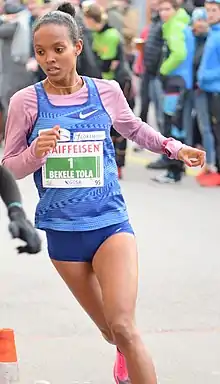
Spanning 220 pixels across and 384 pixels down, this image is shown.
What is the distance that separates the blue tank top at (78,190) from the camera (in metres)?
4.27

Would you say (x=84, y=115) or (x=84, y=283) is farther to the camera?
(x=84, y=283)

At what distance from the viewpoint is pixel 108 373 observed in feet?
17.3

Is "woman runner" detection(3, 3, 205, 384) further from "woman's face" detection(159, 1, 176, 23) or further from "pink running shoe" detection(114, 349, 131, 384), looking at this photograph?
"woman's face" detection(159, 1, 176, 23)

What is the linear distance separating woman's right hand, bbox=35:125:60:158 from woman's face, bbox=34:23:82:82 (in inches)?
11.1

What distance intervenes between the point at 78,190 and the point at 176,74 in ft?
24.3

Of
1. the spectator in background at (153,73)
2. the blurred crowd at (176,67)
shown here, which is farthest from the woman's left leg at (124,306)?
the spectator in background at (153,73)

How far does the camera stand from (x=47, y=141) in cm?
405

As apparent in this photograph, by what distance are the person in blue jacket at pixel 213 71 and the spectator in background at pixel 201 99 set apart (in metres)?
0.09

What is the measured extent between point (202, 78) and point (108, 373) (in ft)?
20.6

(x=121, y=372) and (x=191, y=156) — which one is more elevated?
(x=191, y=156)

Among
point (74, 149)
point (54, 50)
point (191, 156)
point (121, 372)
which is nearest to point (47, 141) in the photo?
point (74, 149)

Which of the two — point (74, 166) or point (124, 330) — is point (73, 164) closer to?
point (74, 166)

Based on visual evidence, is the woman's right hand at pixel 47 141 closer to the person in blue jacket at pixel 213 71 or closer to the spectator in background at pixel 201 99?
the person in blue jacket at pixel 213 71

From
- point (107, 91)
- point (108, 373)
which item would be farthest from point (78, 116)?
point (108, 373)
